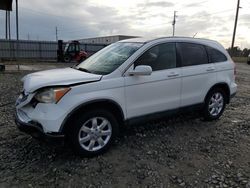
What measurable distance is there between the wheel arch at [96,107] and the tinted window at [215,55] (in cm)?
249

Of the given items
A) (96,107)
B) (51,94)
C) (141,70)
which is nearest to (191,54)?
(141,70)

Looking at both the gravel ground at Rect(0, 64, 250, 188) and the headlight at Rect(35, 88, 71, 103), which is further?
the headlight at Rect(35, 88, 71, 103)

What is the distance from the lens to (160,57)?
464cm

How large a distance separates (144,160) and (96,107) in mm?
1045

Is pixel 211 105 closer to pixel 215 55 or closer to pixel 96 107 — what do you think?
pixel 215 55

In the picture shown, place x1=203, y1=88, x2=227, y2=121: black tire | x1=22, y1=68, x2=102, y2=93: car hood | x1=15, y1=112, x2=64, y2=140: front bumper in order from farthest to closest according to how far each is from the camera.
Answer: x1=203, y1=88, x2=227, y2=121: black tire → x1=22, y1=68, x2=102, y2=93: car hood → x1=15, y1=112, x2=64, y2=140: front bumper

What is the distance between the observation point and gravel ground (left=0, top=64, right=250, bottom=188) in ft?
11.0

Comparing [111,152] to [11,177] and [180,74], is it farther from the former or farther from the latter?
[180,74]

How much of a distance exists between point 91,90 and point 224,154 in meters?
2.29

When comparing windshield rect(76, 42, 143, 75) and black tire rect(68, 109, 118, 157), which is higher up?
windshield rect(76, 42, 143, 75)

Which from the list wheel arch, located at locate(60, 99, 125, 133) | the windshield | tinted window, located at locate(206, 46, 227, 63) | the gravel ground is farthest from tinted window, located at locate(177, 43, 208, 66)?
wheel arch, located at locate(60, 99, 125, 133)

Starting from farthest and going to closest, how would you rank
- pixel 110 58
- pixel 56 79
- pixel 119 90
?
pixel 110 58
pixel 119 90
pixel 56 79

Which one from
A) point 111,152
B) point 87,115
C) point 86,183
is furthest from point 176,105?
point 86,183

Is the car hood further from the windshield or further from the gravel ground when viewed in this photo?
the gravel ground
